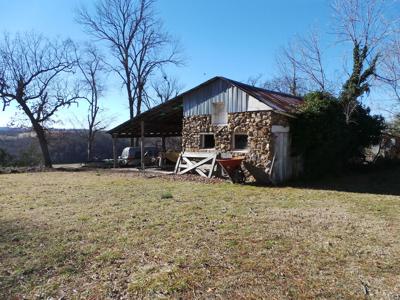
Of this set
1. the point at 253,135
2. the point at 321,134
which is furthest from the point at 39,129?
the point at 321,134

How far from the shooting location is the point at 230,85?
43.7 ft

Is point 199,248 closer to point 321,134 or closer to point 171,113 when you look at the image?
point 321,134

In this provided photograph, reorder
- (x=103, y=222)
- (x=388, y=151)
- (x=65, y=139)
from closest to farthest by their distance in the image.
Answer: (x=103, y=222) < (x=388, y=151) < (x=65, y=139)

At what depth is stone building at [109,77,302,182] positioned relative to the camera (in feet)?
→ 39.5

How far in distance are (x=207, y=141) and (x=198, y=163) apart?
170cm

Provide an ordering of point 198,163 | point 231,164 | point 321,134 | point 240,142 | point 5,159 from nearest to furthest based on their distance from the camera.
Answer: point 231,164, point 321,134, point 240,142, point 198,163, point 5,159

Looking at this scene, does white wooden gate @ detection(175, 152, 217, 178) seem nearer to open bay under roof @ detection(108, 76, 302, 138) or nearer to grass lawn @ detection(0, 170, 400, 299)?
open bay under roof @ detection(108, 76, 302, 138)

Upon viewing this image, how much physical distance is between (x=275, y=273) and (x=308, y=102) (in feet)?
34.6

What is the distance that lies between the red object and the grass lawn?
11.9ft

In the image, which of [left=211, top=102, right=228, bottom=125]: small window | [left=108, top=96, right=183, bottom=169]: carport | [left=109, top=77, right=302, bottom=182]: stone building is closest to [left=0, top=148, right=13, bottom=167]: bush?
[left=108, top=96, right=183, bottom=169]: carport

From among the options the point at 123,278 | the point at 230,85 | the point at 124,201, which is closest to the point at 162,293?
the point at 123,278

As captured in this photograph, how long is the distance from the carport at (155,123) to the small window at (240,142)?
12.3 feet

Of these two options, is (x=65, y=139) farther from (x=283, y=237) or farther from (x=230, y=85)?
(x=283, y=237)

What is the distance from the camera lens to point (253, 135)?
40.8 feet
